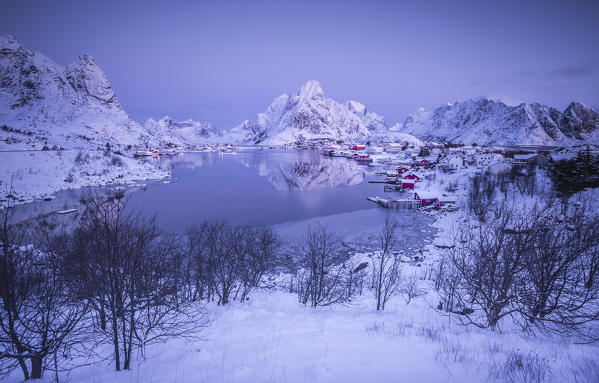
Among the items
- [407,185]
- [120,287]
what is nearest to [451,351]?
[120,287]

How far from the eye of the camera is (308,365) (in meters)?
5.91

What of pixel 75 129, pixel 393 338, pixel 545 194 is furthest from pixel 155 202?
pixel 75 129

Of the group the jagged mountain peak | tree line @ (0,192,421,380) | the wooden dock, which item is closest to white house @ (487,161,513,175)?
the wooden dock

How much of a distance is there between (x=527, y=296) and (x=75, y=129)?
14356cm

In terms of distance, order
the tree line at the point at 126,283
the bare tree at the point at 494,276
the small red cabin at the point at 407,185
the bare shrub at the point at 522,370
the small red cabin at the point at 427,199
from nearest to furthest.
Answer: the bare shrub at the point at 522,370, the tree line at the point at 126,283, the bare tree at the point at 494,276, the small red cabin at the point at 427,199, the small red cabin at the point at 407,185

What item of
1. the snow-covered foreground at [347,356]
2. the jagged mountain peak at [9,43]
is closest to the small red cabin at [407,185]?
the snow-covered foreground at [347,356]

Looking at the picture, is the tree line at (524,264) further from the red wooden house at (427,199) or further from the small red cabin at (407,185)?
the small red cabin at (407,185)

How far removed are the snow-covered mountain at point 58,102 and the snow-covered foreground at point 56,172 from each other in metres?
49.1

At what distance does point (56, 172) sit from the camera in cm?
4322

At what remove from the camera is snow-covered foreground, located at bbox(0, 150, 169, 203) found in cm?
3487

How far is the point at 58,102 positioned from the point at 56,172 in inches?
4488

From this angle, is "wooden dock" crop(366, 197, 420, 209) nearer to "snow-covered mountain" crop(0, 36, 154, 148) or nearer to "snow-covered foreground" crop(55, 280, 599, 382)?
"snow-covered foreground" crop(55, 280, 599, 382)

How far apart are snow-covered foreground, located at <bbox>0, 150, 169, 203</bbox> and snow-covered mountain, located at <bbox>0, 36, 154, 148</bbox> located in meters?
49.1

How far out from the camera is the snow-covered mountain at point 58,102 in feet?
331
